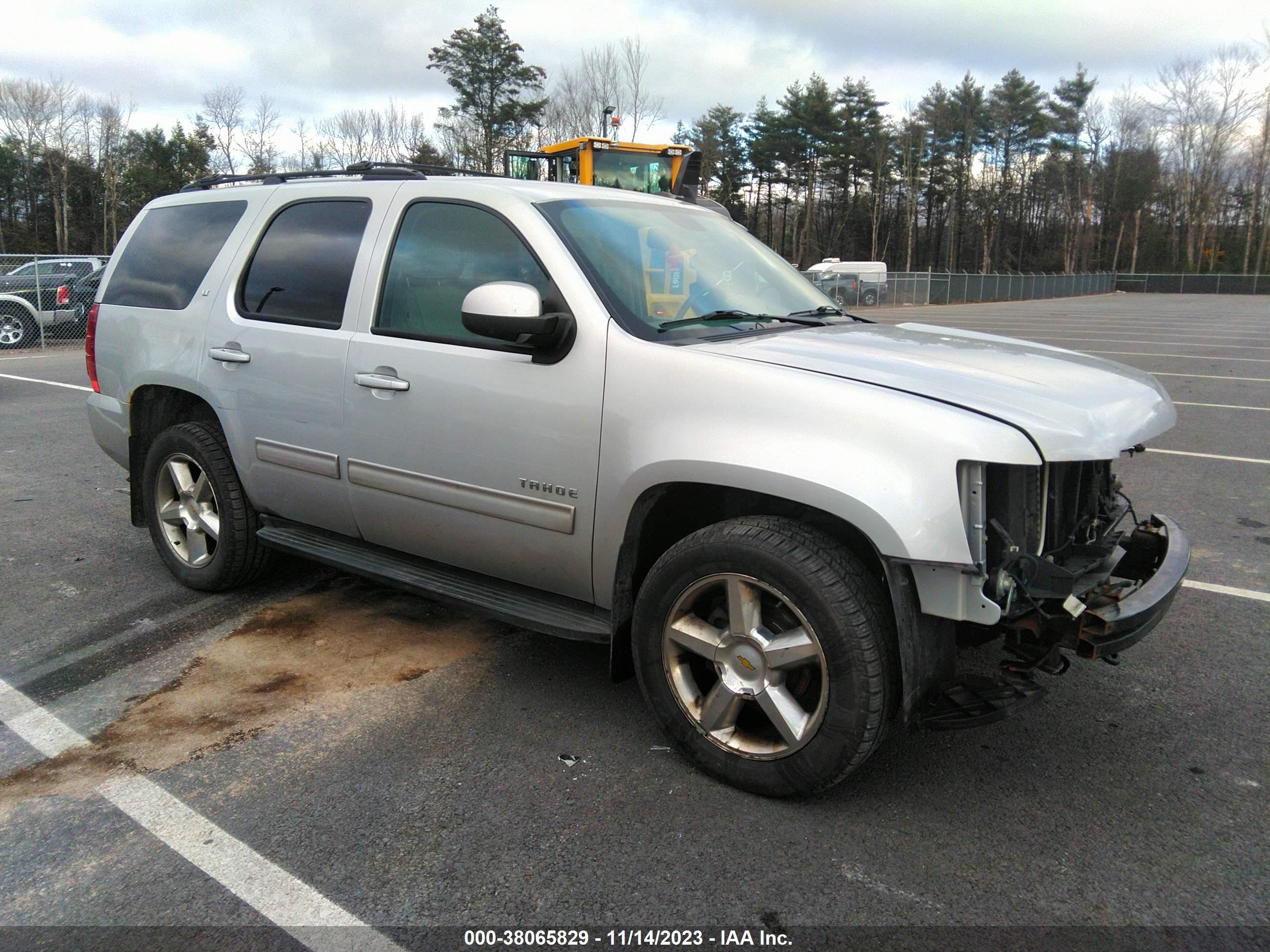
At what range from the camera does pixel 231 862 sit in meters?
2.54

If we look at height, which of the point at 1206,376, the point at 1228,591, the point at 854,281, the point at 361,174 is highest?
the point at 854,281

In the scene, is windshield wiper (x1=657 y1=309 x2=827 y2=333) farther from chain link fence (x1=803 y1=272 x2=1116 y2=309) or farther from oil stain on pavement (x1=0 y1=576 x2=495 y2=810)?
chain link fence (x1=803 y1=272 x2=1116 y2=309)

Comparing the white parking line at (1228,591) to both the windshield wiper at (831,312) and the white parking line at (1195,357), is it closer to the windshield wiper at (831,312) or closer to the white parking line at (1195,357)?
the windshield wiper at (831,312)

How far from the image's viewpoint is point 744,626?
9.04ft

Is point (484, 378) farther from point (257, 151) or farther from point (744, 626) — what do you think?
point (257, 151)

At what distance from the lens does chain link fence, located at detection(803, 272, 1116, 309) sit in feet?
114

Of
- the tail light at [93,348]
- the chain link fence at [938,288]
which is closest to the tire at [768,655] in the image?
the tail light at [93,348]

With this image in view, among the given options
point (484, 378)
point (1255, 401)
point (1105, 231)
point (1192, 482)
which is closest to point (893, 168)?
point (1105, 231)

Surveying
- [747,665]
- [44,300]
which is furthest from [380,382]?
[44,300]

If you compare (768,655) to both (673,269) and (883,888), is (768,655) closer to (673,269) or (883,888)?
(883,888)

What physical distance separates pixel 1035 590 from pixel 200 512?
370 centimetres

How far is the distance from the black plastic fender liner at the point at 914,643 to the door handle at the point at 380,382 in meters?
1.90

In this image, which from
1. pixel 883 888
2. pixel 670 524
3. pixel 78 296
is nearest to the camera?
pixel 883 888

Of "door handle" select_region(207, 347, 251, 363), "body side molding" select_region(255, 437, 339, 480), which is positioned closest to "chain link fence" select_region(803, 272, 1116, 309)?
"door handle" select_region(207, 347, 251, 363)
